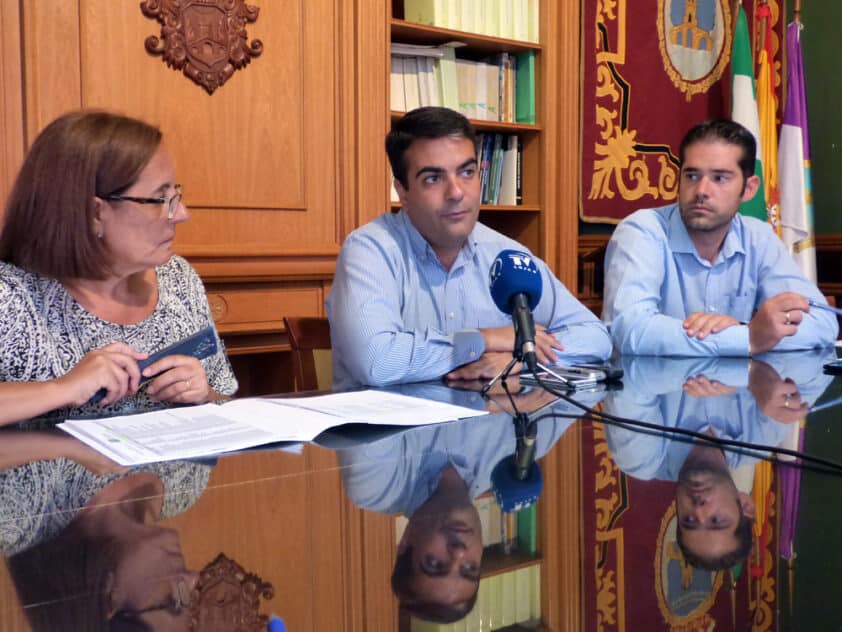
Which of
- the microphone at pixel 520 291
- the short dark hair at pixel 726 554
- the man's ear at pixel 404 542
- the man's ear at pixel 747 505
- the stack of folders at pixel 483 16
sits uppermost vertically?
the stack of folders at pixel 483 16

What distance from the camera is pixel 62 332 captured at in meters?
1.64

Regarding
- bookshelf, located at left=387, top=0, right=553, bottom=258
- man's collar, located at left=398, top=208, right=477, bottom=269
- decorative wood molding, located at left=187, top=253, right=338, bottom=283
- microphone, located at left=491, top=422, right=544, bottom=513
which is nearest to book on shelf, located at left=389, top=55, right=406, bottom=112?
bookshelf, located at left=387, top=0, right=553, bottom=258

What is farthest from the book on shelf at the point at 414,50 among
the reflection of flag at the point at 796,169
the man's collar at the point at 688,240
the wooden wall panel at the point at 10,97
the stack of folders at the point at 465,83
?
the reflection of flag at the point at 796,169

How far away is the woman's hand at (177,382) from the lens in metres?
1.50

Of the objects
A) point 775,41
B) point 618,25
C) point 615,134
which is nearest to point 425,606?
point 615,134

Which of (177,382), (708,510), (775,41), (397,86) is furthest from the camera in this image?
(775,41)

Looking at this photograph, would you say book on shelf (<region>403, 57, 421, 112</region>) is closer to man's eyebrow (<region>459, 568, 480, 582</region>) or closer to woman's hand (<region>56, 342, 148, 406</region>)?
woman's hand (<region>56, 342, 148, 406</region>)

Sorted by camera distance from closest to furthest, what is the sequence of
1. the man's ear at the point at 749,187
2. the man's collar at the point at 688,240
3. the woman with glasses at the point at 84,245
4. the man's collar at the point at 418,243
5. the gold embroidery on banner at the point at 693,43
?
the woman with glasses at the point at 84,245 → the man's collar at the point at 418,243 → the man's collar at the point at 688,240 → the man's ear at the point at 749,187 → the gold embroidery on banner at the point at 693,43

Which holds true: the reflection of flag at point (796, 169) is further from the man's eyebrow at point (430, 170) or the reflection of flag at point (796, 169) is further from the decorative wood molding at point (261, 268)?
the man's eyebrow at point (430, 170)

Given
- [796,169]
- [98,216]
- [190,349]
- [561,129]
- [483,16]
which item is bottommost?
[190,349]

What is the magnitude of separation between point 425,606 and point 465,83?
3.09m

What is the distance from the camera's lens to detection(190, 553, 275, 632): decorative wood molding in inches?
22.0

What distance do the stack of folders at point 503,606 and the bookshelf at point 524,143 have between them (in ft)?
9.47

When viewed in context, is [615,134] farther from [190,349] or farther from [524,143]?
[190,349]
